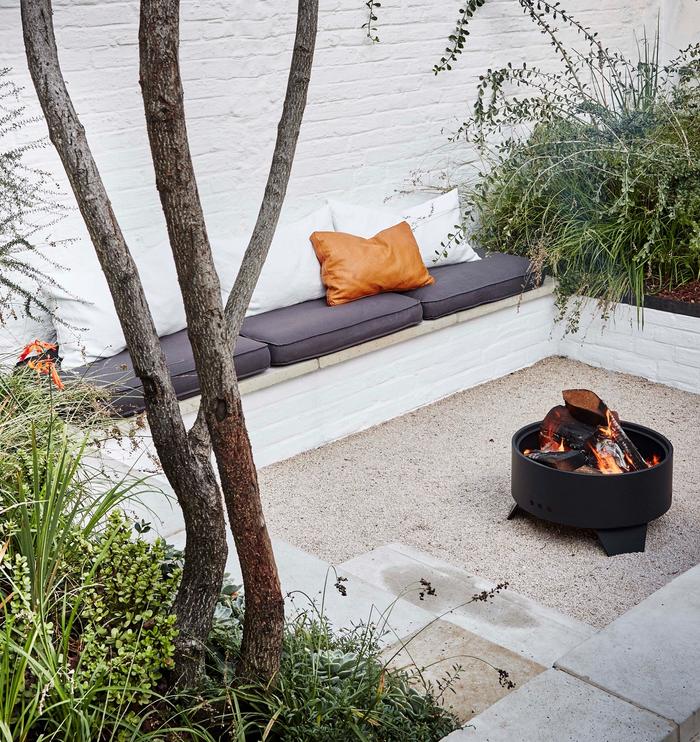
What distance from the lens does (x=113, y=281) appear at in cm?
170

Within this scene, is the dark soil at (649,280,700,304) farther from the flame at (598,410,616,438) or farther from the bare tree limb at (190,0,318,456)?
the bare tree limb at (190,0,318,456)

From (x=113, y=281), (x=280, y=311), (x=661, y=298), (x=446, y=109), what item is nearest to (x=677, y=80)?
(x=446, y=109)

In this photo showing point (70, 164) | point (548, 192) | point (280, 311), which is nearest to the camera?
point (70, 164)

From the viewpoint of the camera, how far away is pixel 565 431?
11.3 feet

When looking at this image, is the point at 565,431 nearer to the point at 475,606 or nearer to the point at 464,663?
the point at 475,606

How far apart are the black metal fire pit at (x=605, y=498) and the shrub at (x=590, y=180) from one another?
1.78m

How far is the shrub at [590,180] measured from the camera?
15.9 feet

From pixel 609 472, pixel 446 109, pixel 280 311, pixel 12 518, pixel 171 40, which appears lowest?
pixel 609 472

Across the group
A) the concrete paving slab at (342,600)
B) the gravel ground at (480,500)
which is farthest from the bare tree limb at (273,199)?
the gravel ground at (480,500)

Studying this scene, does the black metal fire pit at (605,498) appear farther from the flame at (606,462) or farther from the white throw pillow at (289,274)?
the white throw pillow at (289,274)

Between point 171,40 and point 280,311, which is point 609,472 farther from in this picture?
point 171,40

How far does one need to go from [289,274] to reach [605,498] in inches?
77.8

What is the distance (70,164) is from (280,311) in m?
2.80

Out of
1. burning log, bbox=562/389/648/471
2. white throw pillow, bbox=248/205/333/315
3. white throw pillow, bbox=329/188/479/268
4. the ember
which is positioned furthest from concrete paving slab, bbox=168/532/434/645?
white throw pillow, bbox=329/188/479/268
